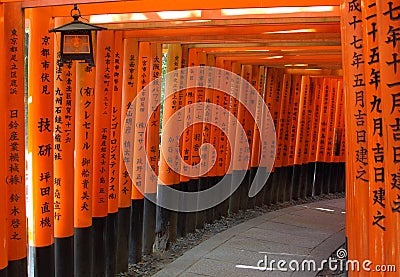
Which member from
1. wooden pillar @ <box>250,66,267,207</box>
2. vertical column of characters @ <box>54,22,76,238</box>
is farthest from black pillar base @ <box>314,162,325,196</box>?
vertical column of characters @ <box>54,22,76,238</box>

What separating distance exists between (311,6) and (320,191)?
9643 millimetres

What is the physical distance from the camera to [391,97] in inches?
93.8

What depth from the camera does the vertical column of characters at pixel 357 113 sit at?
280 cm

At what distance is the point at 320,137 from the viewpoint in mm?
13547

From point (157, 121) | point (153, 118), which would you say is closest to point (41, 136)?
point (153, 118)

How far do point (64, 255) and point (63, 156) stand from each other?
1.08 meters

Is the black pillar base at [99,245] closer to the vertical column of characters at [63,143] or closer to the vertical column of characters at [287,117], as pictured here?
the vertical column of characters at [63,143]

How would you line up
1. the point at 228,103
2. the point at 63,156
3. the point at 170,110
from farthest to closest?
the point at 228,103 < the point at 170,110 < the point at 63,156

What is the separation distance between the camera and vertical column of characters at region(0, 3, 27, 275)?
449 cm

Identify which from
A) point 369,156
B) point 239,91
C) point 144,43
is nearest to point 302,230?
point 239,91

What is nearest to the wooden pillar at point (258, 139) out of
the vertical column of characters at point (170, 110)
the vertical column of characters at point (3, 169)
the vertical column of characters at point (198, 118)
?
the vertical column of characters at point (198, 118)

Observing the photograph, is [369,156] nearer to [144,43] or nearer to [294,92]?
[144,43]

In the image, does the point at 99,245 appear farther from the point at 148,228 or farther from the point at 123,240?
the point at 148,228

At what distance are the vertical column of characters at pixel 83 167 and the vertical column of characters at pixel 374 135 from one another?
3.72m
